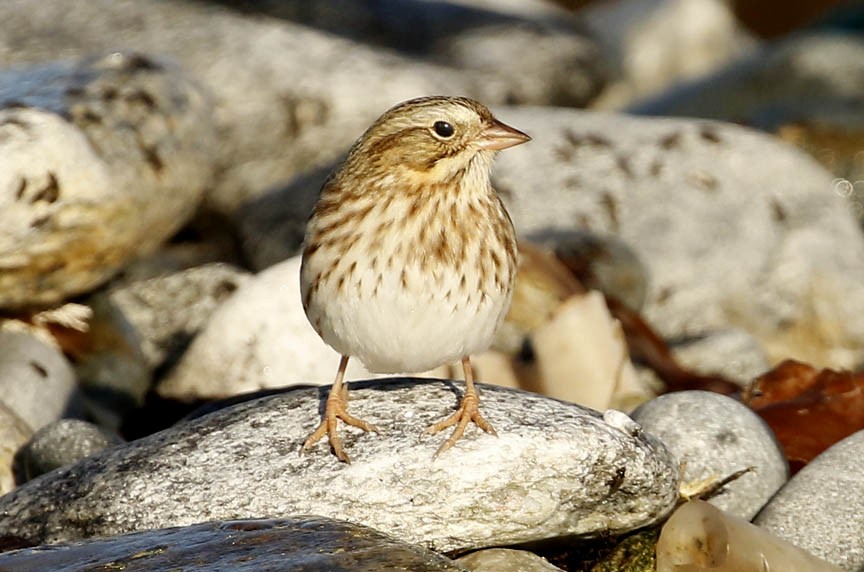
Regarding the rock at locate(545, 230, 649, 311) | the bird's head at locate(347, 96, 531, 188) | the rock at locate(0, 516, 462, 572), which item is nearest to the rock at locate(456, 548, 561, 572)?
the rock at locate(0, 516, 462, 572)

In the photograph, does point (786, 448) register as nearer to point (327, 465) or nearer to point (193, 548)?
point (327, 465)

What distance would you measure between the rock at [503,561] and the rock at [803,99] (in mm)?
7848

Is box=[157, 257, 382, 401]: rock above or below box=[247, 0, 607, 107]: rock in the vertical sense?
below

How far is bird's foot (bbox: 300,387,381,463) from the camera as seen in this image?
19.2 ft

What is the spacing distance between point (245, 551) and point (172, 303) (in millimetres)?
4510

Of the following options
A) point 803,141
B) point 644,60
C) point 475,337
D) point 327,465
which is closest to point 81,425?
point 327,465

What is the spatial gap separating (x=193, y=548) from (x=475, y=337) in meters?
1.40

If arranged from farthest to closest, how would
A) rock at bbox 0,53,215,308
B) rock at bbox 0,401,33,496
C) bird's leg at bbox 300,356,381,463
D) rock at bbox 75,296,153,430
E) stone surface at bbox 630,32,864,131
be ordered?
stone surface at bbox 630,32,864,131
rock at bbox 75,296,153,430
rock at bbox 0,53,215,308
rock at bbox 0,401,33,496
bird's leg at bbox 300,356,381,463

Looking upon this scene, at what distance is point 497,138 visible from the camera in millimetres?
5742

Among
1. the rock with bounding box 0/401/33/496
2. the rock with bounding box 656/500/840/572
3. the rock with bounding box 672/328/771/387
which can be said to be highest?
the rock with bounding box 656/500/840/572

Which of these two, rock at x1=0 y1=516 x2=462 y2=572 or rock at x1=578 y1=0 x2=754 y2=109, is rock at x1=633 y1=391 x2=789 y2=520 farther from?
rock at x1=578 y1=0 x2=754 y2=109

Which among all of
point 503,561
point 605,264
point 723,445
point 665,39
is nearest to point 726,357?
point 605,264

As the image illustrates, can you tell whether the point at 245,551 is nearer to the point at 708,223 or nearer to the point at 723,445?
the point at 723,445

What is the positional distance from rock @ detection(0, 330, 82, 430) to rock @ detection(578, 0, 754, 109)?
10.7m
